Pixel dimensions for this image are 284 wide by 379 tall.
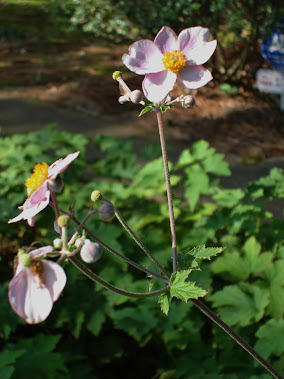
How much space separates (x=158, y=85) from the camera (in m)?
1.45

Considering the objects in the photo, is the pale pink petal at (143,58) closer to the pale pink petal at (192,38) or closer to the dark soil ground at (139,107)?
the pale pink petal at (192,38)

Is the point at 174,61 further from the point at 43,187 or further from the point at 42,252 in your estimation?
the point at 42,252

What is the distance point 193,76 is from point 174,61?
78 millimetres

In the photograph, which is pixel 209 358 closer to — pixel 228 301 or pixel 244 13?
pixel 228 301

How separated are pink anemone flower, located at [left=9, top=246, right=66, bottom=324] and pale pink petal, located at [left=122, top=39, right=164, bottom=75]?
675 mm

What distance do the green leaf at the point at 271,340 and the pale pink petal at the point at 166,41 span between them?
1.32 meters

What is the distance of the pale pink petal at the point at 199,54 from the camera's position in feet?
4.86

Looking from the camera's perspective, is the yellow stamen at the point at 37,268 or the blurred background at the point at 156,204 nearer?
the yellow stamen at the point at 37,268

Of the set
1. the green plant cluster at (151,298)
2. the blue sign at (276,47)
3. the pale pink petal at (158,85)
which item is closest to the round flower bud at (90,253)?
the pale pink petal at (158,85)

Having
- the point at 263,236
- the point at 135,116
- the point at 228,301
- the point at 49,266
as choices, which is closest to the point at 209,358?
the point at 228,301

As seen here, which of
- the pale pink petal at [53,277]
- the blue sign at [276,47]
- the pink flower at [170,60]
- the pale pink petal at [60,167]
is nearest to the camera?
the pale pink petal at [53,277]

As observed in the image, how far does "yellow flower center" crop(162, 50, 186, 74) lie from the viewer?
1472 mm

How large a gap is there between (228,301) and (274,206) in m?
1.66

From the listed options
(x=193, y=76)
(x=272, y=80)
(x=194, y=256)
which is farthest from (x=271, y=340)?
(x=272, y=80)
